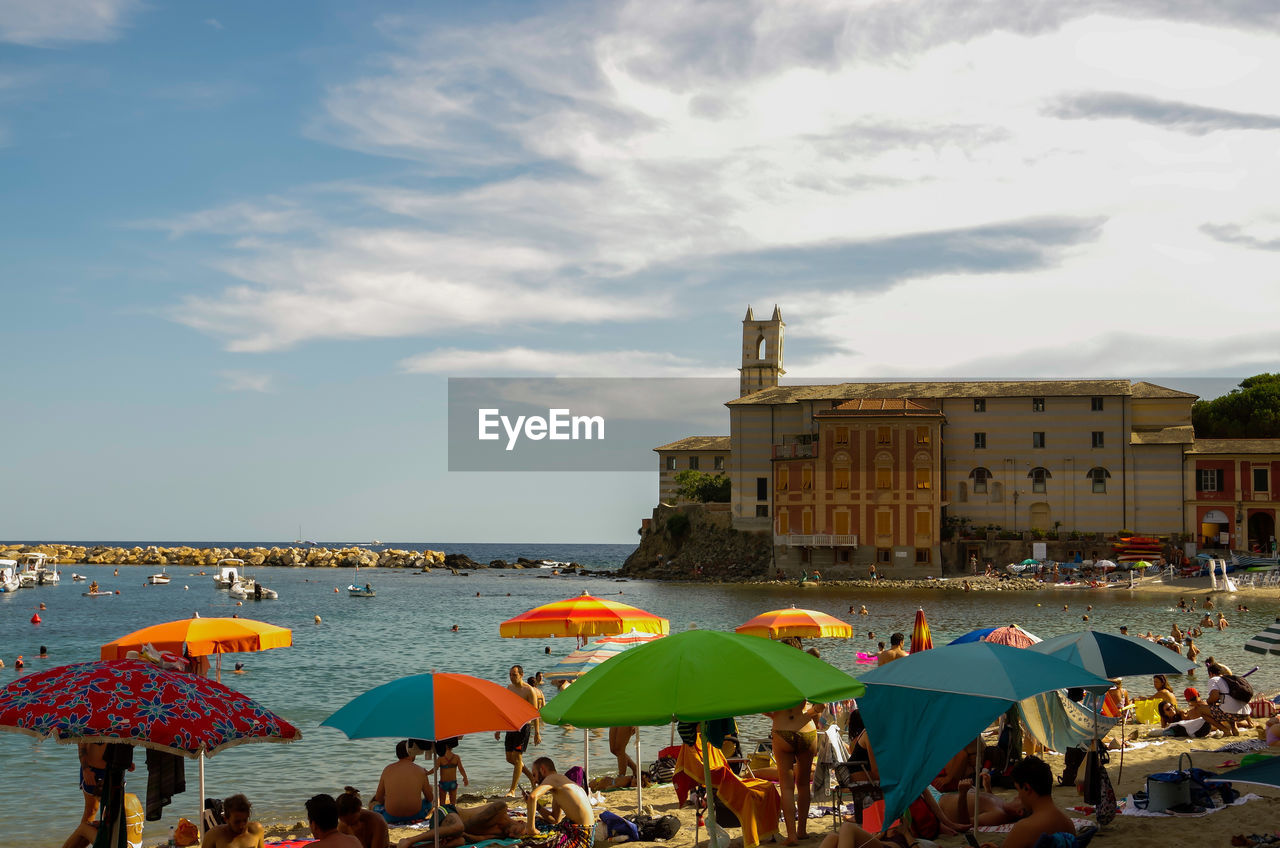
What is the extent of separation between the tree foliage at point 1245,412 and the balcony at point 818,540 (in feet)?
89.3

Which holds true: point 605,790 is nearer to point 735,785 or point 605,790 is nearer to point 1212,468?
point 735,785

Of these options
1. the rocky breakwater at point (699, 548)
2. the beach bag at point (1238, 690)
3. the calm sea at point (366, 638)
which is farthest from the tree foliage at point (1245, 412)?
the beach bag at point (1238, 690)

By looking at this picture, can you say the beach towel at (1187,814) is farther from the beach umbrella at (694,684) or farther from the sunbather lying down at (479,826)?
the sunbather lying down at (479,826)

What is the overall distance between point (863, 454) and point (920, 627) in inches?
2031

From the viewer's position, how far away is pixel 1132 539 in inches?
2402

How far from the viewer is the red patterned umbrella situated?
6258 millimetres

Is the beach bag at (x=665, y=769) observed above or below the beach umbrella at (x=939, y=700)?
below

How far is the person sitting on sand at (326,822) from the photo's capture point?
6949 millimetres

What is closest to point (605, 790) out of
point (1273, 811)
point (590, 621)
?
point (590, 621)

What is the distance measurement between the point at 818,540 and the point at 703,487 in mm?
17125

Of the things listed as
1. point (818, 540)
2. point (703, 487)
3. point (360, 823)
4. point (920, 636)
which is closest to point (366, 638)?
point (920, 636)

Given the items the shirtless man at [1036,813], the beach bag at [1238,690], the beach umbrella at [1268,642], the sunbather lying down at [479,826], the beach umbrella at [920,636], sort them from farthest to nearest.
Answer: the beach bag at [1238,690] < the beach umbrella at [920,636] < the beach umbrella at [1268,642] < the sunbather lying down at [479,826] < the shirtless man at [1036,813]

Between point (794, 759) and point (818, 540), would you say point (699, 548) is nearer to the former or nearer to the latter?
point (818, 540)

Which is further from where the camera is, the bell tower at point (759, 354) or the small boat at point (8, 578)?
the bell tower at point (759, 354)
